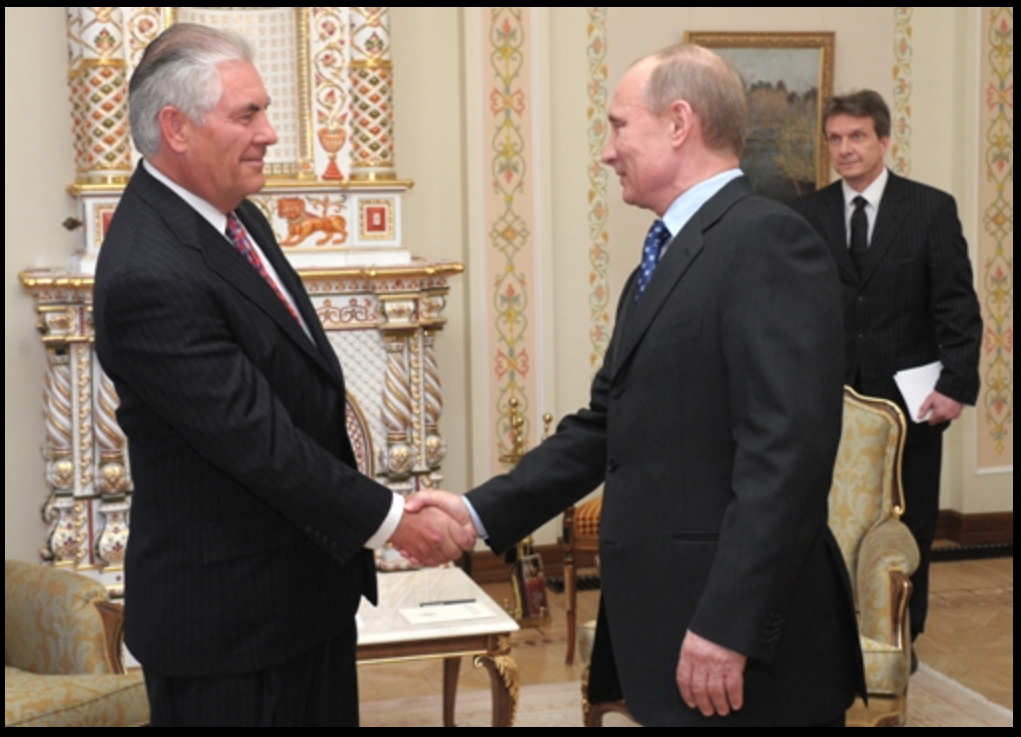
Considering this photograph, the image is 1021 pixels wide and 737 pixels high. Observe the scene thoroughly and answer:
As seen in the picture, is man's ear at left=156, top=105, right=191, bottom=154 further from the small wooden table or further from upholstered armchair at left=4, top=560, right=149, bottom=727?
the small wooden table

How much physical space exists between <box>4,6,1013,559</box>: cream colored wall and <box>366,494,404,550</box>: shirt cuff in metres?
3.65

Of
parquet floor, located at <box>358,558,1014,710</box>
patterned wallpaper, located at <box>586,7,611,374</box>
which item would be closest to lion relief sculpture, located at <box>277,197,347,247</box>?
patterned wallpaper, located at <box>586,7,611,374</box>

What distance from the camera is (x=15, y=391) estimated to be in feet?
19.5

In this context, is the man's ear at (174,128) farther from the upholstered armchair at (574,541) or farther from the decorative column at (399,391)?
the decorative column at (399,391)

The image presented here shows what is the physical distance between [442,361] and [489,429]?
406 mm

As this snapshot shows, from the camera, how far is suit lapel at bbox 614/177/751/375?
8.13 ft

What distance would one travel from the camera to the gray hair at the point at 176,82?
264 centimetres

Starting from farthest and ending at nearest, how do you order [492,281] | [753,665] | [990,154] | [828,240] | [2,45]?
1. [990,154]
2. [492,281]
3. [2,45]
4. [828,240]
5. [753,665]

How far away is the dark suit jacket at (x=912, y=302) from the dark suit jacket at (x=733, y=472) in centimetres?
284

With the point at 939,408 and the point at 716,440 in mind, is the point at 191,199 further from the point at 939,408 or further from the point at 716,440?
the point at 939,408

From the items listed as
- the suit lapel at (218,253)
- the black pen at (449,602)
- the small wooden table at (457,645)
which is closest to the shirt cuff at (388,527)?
the suit lapel at (218,253)

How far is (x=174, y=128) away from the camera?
2645 mm
